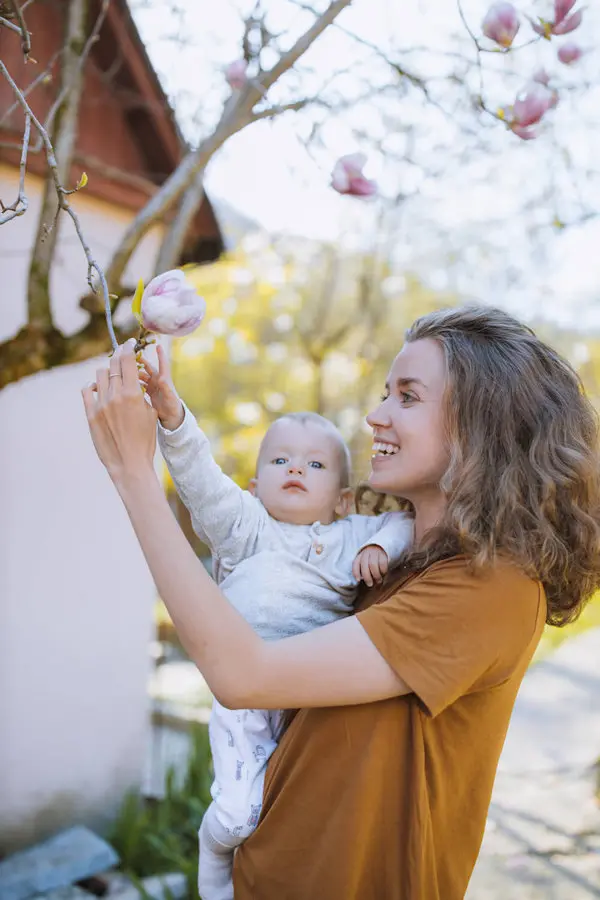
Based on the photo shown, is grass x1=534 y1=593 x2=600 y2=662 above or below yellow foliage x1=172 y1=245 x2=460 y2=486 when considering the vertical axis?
below

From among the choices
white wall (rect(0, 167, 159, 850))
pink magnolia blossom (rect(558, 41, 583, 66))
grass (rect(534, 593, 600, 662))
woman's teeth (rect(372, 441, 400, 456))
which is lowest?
grass (rect(534, 593, 600, 662))

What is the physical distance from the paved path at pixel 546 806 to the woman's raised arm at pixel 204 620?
10.5 ft

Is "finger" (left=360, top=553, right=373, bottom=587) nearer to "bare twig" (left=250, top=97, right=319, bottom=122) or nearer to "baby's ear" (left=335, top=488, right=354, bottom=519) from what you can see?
"baby's ear" (left=335, top=488, right=354, bottom=519)

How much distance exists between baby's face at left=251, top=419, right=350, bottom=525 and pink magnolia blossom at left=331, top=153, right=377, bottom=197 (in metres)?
0.57

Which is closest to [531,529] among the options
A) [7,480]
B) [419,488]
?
[419,488]

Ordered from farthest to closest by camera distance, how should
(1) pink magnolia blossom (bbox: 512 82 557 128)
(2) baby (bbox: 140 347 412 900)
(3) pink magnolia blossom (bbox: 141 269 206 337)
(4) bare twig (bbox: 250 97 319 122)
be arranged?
1. (4) bare twig (bbox: 250 97 319 122)
2. (1) pink magnolia blossom (bbox: 512 82 557 128)
3. (2) baby (bbox: 140 347 412 900)
4. (3) pink magnolia blossom (bbox: 141 269 206 337)

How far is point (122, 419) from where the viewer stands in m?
1.30

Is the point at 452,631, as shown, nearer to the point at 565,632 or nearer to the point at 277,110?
the point at 277,110

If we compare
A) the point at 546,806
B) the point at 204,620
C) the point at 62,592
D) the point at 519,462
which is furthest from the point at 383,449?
the point at 546,806

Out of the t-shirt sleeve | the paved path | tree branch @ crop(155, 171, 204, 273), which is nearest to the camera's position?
the t-shirt sleeve

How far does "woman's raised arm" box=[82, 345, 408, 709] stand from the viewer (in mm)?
1263

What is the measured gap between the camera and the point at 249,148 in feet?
13.6

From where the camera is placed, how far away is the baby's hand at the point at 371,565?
165 cm

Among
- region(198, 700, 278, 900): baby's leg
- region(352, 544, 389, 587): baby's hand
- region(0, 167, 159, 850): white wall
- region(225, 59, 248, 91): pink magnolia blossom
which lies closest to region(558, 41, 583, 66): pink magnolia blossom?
region(225, 59, 248, 91): pink magnolia blossom
